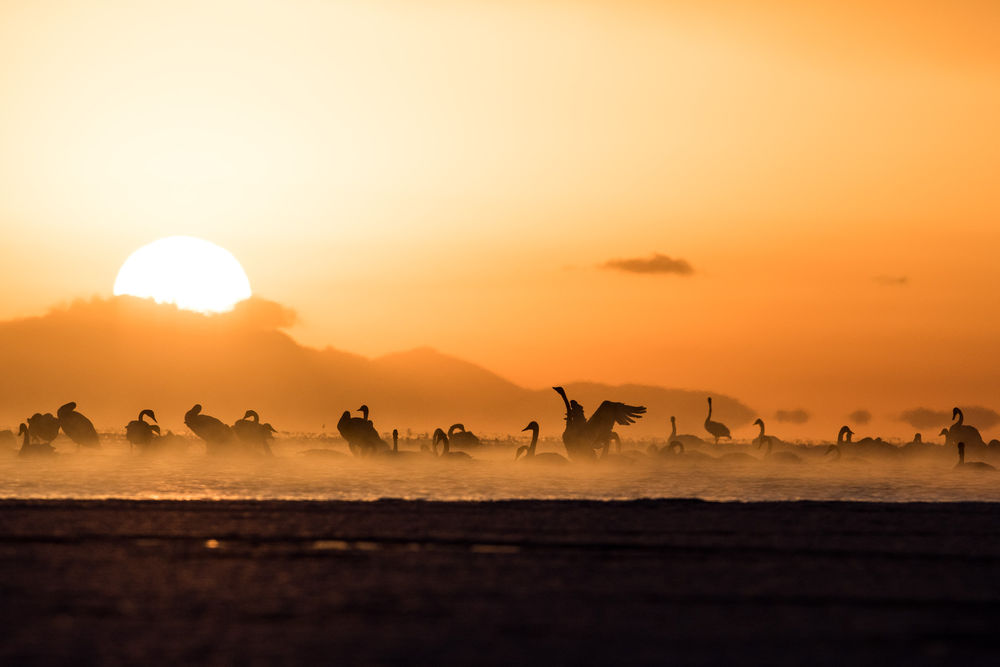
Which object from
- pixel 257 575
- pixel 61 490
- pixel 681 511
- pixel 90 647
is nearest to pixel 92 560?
pixel 257 575

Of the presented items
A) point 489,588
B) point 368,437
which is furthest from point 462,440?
point 489,588

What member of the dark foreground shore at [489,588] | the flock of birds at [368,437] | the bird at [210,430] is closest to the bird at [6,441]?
the flock of birds at [368,437]

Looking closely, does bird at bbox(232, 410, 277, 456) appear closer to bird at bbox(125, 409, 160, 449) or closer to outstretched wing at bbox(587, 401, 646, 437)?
bird at bbox(125, 409, 160, 449)

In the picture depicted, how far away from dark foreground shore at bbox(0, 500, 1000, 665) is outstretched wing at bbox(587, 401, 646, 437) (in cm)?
1965

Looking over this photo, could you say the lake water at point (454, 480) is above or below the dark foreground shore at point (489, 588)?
above

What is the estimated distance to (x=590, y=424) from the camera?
47.2 metres

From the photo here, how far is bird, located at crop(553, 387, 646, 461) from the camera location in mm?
46281

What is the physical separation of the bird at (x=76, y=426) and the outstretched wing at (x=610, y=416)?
2301 cm

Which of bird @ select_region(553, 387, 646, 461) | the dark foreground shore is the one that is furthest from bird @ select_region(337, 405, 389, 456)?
the dark foreground shore

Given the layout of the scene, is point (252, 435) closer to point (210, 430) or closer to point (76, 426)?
point (210, 430)

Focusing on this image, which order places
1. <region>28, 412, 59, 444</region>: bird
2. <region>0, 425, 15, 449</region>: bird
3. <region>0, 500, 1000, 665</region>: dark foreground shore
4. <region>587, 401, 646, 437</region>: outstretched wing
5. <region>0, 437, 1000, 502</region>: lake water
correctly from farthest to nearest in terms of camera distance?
<region>0, 425, 15, 449</region>: bird
<region>28, 412, 59, 444</region>: bird
<region>587, 401, 646, 437</region>: outstretched wing
<region>0, 437, 1000, 502</region>: lake water
<region>0, 500, 1000, 665</region>: dark foreground shore

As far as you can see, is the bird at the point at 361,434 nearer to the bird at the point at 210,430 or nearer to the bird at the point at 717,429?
the bird at the point at 210,430

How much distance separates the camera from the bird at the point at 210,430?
54469 mm

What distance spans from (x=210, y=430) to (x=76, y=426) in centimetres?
643
